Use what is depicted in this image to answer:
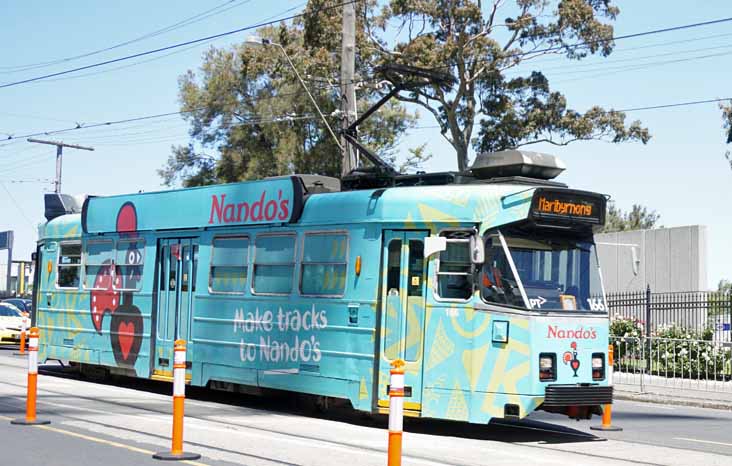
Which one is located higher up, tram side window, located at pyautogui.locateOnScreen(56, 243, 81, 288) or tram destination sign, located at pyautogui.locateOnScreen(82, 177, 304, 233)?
tram destination sign, located at pyautogui.locateOnScreen(82, 177, 304, 233)

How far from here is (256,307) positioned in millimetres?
15219

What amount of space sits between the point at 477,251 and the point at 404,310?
140 centimetres

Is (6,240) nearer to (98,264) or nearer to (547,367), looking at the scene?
(98,264)

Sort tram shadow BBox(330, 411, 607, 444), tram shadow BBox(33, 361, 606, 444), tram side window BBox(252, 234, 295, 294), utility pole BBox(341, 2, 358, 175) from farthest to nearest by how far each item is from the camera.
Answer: utility pole BBox(341, 2, 358, 175) → tram side window BBox(252, 234, 295, 294) → tram shadow BBox(33, 361, 606, 444) → tram shadow BBox(330, 411, 607, 444)

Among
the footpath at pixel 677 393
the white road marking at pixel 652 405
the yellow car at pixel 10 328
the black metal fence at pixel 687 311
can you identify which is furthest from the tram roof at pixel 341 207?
the yellow car at pixel 10 328

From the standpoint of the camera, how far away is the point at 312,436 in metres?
12.2

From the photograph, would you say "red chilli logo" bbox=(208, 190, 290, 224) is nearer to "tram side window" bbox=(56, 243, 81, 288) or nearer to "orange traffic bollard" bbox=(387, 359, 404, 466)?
"tram side window" bbox=(56, 243, 81, 288)

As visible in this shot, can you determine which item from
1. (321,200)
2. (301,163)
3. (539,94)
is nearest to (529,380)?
(321,200)

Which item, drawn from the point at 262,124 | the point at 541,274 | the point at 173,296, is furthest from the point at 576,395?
the point at 262,124

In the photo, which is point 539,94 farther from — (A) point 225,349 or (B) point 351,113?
(A) point 225,349

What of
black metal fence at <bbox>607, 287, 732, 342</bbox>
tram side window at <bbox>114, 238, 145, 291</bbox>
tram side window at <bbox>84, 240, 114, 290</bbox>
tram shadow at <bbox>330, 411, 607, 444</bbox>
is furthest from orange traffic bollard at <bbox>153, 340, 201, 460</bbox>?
black metal fence at <bbox>607, 287, 732, 342</bbox>

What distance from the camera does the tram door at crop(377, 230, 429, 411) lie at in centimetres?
1275

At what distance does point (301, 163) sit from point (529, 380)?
37856 mm

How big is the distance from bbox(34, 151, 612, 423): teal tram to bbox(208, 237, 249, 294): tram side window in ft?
0.10
